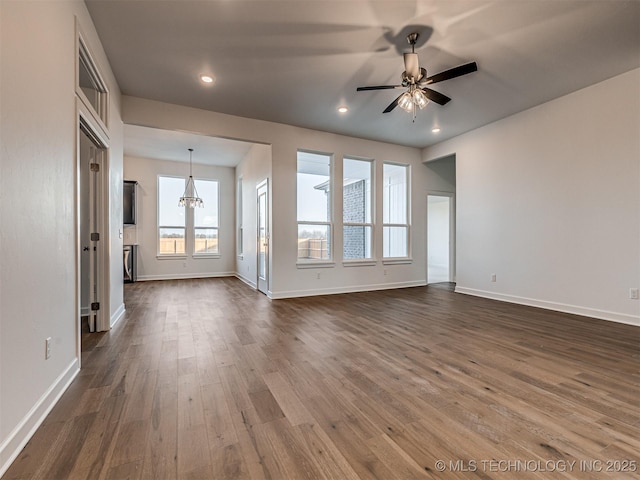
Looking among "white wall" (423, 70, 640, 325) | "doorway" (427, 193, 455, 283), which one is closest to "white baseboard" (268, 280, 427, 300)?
"white wall" (423, 70, 640, 325)

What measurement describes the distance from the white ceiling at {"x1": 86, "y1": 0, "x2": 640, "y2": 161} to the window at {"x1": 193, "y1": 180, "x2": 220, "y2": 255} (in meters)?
4.11

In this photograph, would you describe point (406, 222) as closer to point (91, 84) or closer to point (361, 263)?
point (361, 263)

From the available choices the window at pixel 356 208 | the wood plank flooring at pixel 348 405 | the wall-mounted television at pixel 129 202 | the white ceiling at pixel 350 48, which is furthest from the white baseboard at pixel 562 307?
the wall-mounted television at pixel 129 202

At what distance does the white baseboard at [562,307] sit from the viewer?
3567 mm

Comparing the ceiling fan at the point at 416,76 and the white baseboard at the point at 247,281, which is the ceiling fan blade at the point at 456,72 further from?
the white baseboard at the point at 247,281

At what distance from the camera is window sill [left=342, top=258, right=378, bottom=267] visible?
579cm

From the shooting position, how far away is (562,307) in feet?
13.6

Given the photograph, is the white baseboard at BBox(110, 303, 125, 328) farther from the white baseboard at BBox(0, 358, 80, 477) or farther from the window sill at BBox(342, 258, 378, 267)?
the window sill at BBox(342, 258, 378, 267)

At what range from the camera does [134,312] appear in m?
4.16

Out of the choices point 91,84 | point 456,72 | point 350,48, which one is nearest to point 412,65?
point 456,72

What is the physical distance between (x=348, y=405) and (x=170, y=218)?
24.8 feet

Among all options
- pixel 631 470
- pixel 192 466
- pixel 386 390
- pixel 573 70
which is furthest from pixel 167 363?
pixel 573 70

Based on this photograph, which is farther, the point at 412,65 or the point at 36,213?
the point at 412,65

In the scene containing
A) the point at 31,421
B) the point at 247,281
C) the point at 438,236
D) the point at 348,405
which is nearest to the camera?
the point at 31,421
